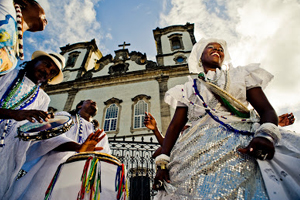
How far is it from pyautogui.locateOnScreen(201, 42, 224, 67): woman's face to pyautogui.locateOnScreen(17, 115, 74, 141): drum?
6.89 feet

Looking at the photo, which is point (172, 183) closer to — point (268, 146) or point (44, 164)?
point (268, 146)

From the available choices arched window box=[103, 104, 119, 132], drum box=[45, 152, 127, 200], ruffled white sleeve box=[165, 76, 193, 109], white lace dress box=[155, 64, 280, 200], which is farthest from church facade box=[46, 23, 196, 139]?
white lace dress box=[155, 64, 280, 200]

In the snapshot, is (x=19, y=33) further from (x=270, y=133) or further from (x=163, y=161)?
(x=270, y=133)

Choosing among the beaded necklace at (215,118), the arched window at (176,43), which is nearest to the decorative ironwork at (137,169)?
the beaded necklace at (215,118)

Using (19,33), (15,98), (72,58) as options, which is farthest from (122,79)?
(19,33)

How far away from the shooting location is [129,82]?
13586 millimetres

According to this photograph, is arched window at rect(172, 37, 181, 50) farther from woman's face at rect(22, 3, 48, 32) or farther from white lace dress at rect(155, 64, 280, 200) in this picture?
white lace dress at rect(155, 64, 280, 200)

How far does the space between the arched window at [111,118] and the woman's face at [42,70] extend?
8338mm

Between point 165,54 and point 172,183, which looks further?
point 165,54

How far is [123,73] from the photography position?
1402 centimetres

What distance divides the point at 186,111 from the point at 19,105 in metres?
2.54

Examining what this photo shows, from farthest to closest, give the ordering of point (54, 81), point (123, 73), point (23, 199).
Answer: point (123, 73) → point (54, 81) → point (23, 199)

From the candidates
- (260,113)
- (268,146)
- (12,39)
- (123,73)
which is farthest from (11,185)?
(123,73)

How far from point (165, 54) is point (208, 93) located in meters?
14.3
